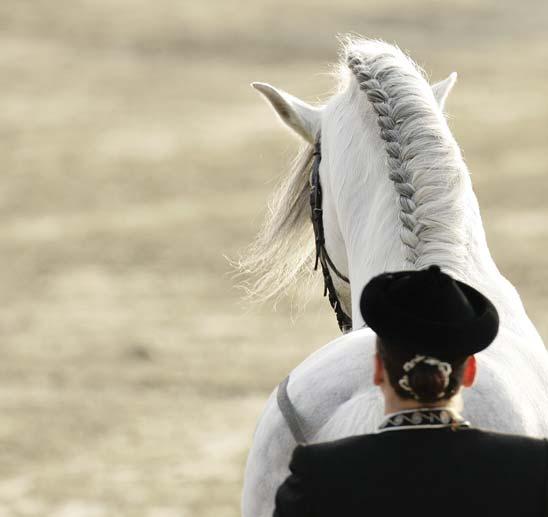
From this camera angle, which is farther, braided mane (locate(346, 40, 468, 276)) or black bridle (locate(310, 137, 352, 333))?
black bridle (locate(310, 137, 352, 333))

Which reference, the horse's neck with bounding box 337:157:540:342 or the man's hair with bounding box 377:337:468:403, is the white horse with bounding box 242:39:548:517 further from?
the man's hair with bounding box 377:337:468:403

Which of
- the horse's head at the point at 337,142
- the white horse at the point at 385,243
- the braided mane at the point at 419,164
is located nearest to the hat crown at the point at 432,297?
the white horse at the point at 385,243

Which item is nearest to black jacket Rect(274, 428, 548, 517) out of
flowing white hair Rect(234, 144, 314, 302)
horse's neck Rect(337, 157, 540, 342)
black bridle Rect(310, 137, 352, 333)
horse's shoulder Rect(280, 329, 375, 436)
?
horse's shoulder Rect(280, 329, 375, 436)

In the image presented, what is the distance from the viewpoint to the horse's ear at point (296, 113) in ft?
12.9

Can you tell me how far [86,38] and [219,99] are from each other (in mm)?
4004

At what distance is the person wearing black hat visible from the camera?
2.48 m

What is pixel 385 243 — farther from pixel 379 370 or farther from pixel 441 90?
pixel 441 90

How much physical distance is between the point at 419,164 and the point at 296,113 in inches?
35.5

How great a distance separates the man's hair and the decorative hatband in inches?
1.1

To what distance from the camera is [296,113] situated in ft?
13.0

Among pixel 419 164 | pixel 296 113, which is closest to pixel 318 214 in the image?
pixel 296 113

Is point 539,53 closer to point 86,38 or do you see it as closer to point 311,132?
point 86,38

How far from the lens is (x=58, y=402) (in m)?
9.55

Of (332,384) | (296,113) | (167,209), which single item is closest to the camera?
(332,384)
